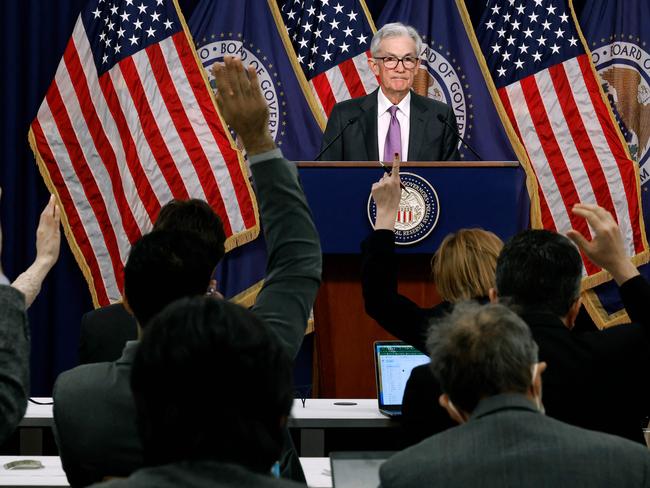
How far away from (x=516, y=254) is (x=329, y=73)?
500cm

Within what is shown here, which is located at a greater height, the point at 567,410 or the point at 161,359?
the point at 161,359

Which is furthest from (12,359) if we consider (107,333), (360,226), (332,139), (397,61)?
(397,61)

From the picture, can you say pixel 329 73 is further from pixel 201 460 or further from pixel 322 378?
pixel 201 460

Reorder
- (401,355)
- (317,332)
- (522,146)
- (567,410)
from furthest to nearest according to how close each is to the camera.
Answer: (522,146), (317,332), (401,355), (567,410)

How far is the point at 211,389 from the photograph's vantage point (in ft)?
3.88

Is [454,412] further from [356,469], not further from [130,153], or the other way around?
[130,153]

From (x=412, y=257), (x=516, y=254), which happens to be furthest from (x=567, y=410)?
(x=412, y=257)

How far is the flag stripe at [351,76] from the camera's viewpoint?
725 centimetres

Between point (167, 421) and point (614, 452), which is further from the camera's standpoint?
point (614, 452)

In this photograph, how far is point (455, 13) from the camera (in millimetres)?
7297

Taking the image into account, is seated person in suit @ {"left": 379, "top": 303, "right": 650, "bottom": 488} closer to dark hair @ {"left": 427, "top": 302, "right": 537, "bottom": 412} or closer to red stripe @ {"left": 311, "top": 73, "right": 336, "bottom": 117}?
dark hair @ {"left": 427, "top": 302, "right": 537, "bottom": 412}

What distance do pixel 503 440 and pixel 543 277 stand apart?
0.76m

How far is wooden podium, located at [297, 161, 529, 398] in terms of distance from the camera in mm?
5012

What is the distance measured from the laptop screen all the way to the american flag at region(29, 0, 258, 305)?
10.2ft
